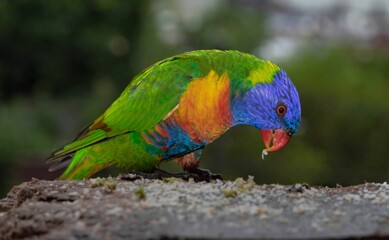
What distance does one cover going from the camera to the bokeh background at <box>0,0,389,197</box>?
38.6ft

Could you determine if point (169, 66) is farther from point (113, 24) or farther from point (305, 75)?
point (305, 75)

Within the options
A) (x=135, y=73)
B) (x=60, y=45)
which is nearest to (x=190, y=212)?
(x=60, y=45)

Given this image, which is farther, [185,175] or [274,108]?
[274,108]

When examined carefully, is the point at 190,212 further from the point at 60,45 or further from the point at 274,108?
the point at 60,45

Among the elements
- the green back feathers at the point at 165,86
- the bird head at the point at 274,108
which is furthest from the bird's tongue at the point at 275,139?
the green back feathers at the point at 165,86

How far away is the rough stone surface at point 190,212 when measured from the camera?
2.21 meters

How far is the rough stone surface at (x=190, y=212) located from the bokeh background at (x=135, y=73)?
6650mm

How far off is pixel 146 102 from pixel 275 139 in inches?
30.9

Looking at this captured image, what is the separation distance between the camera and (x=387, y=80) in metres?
17.8

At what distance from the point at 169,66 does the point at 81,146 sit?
0.69 meters


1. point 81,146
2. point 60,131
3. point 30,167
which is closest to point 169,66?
point 81,146

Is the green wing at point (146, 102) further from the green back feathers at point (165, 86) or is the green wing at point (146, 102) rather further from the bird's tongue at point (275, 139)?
the bird's tongue at point (275, 139)

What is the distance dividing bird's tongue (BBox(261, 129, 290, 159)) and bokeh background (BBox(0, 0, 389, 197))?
5.56 m

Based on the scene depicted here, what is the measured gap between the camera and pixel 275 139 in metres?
4.14
